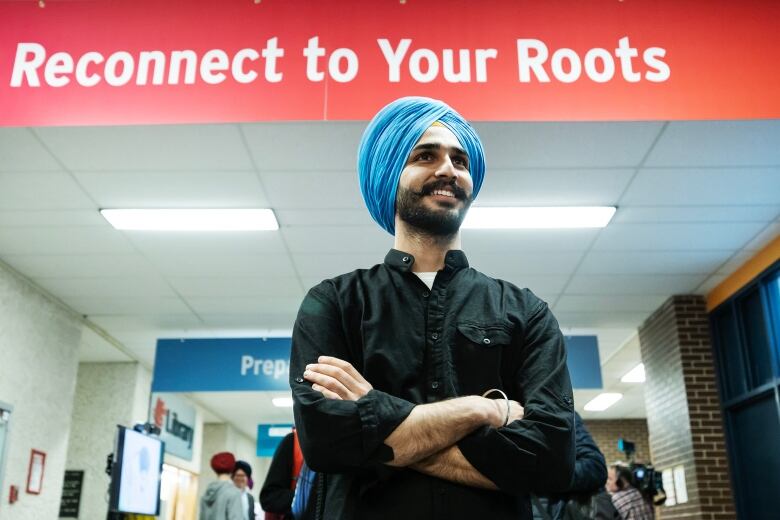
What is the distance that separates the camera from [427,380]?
43.3 inches

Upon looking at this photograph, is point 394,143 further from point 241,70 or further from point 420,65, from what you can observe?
point 241,70

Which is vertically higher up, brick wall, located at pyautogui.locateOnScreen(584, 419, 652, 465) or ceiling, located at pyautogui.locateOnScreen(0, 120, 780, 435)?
ceiling, located at pyautogui.locateOnScreen(0, 120, 780, 435)

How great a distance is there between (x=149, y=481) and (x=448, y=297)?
568 cm

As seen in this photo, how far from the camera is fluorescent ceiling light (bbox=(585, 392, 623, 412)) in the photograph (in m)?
12.7

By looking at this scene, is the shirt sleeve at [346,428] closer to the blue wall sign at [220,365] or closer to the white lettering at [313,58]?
the white lettering at [313,58]

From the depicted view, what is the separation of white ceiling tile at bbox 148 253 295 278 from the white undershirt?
15.8 feet

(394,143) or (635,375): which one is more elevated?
(635,375)

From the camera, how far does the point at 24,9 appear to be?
3400 mm

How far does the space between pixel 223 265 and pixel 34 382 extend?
207cm

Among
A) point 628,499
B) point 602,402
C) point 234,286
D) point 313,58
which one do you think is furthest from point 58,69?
point 602,402

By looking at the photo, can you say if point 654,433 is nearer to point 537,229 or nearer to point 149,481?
point 537,229

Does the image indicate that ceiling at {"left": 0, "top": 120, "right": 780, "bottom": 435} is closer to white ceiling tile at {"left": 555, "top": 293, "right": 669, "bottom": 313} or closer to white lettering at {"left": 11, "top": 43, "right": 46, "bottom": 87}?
white ceiling tile at {"left": 555, "top": 293, "right": 669, "bottom": 313}

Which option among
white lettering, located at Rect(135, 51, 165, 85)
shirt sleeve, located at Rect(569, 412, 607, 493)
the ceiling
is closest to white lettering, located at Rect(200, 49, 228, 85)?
white lettering, located at Rect(135, 51, 165, 85)

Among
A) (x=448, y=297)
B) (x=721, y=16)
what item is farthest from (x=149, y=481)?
(x=448, y=297)
